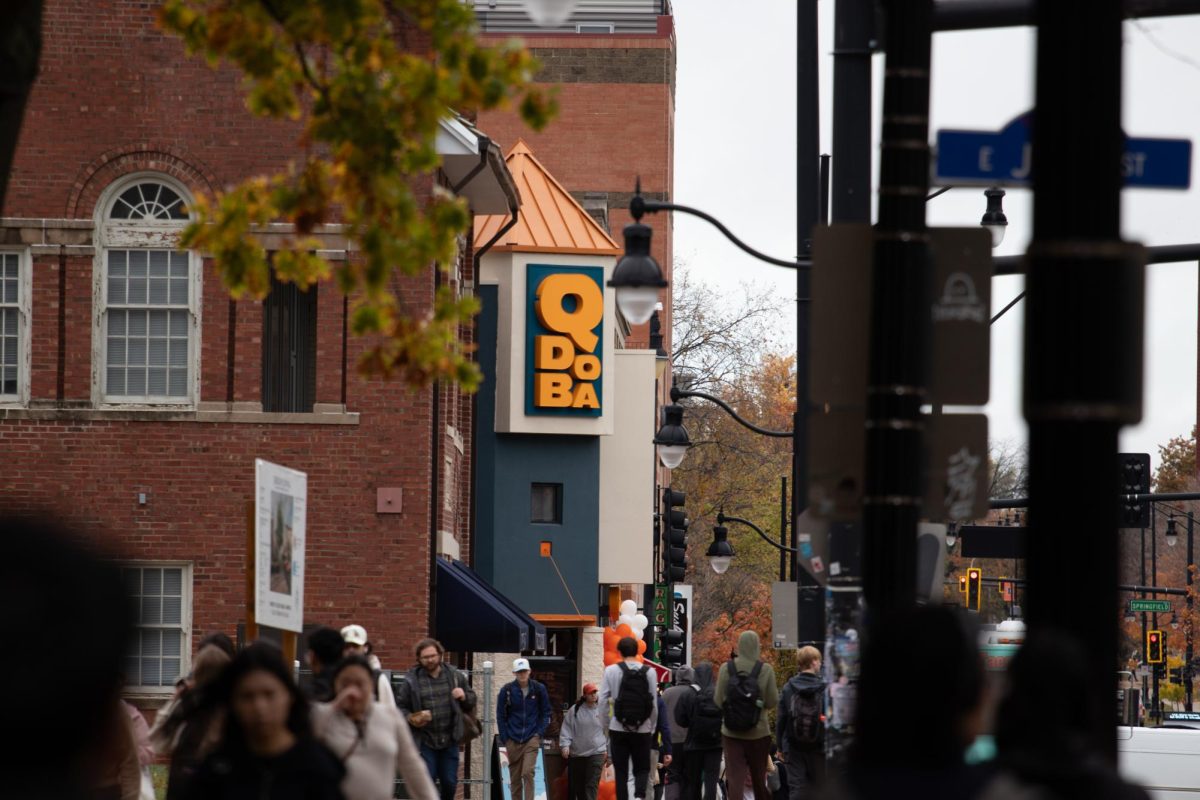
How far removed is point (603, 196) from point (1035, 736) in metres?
63.5

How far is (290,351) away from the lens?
26766 millimetres

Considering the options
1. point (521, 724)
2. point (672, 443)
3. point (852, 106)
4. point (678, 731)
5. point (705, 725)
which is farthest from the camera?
point (672, 443)

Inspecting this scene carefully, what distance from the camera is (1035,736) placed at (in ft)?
15.5

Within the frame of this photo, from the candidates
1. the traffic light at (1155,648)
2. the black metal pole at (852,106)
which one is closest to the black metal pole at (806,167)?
the black metal pole at (852,106)

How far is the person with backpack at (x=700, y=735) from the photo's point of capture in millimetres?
22781

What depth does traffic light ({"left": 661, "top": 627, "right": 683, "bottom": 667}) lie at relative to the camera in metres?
42.6

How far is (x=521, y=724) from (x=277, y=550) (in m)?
12.6

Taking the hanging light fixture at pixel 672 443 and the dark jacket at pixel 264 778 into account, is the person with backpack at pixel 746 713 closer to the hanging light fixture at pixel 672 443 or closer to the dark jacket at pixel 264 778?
the hanging light fixture at pixel 672 443

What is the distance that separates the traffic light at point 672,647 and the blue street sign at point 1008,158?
34854mm

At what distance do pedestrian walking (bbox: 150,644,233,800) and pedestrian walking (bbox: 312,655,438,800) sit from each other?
49cm

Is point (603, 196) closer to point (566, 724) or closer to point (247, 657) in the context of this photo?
point (566, 724)

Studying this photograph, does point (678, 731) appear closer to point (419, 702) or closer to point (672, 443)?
point (672, 443)

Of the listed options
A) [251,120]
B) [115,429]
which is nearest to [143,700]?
[115,429]

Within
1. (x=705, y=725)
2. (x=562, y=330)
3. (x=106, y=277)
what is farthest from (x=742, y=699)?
(x=562, y=330)
